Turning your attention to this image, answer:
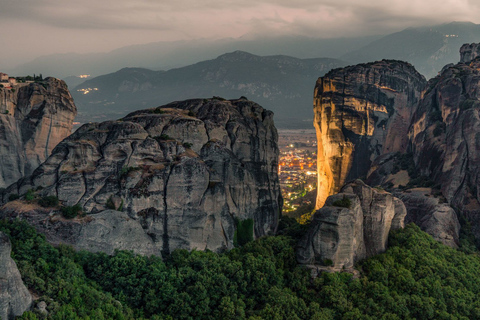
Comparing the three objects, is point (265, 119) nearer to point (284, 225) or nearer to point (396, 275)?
point (284, 225)

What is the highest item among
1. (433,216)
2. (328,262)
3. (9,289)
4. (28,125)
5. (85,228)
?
(28,125)

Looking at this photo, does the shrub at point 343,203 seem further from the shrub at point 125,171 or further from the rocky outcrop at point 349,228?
the shrub at point 125,171

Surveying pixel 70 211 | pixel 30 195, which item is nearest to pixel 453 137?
pixel 70 211

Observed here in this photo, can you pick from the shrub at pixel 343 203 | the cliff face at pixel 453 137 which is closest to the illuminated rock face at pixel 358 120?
the cliff face at pixel 453 137

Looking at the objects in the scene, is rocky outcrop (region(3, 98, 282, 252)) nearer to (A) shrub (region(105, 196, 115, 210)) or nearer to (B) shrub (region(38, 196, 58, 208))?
(A) shrub (region(105, 196, 115, 210))

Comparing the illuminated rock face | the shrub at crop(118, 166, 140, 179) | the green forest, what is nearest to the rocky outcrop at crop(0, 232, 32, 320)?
the green forest

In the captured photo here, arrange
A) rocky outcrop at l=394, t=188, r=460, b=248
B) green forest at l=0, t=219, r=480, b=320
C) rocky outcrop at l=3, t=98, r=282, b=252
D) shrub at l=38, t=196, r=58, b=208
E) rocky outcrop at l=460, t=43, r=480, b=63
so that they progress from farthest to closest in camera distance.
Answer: rocky outcrop at l=460, t=43, r=480, b=63 → rocky outcrop at l=394, t=188, r=460, b=248 → rocky outcrop at l=3, t=98, r=282, b=252 → shrub at l=38, t=196, r=58, b=208 → green forest at l=0, t=219, r=480, b=320

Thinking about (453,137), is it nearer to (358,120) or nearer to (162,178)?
(358,120)
